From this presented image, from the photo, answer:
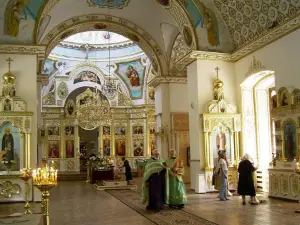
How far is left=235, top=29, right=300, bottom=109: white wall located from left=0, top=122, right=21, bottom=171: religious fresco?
8.25 metres

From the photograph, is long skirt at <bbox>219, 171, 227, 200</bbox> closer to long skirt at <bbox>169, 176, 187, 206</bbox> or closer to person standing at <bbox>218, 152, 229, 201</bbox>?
person standing at <bbox>218, 152, 229, 201</bbox>

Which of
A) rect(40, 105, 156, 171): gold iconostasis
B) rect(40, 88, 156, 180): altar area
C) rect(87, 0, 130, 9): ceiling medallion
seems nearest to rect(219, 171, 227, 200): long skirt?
rect(87, 0, 130, 9): ceiling medallion

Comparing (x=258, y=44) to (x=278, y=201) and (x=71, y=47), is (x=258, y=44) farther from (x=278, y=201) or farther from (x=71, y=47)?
(x=71, y=47)

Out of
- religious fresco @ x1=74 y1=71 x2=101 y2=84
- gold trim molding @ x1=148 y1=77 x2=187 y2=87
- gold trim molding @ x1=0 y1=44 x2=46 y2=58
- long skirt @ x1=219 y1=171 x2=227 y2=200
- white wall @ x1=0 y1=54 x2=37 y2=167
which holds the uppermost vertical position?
religious fresco @ x1=74 y1=71 x2=101 y2=84

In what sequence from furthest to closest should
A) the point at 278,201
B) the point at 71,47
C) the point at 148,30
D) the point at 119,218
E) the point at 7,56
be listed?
the point at 71,47
the point at 148,30
the point at 7,56
the point at 278,201
the point at 119,218

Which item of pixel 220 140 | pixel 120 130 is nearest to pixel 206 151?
pixel 220 140

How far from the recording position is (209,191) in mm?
13953

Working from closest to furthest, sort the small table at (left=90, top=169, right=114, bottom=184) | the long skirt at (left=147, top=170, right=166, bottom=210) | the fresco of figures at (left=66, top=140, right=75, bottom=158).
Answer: the long skirt at (left=147, top=170, right=166, bottom=210), the small table at (left=90, top=169, right=114, bottom=184), the fresco of figures at (left=66, top=140, right=75, bottom=158)

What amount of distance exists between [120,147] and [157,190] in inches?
689

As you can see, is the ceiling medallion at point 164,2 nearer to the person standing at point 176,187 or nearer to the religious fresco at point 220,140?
the religious fresco at point 220,140

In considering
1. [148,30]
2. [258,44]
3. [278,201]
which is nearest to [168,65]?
[148,30]

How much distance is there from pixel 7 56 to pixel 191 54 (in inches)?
248

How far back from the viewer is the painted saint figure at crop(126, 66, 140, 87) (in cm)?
2708

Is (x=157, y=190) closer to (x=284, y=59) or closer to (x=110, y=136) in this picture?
(x=284, y=59)
